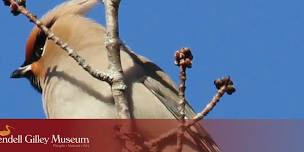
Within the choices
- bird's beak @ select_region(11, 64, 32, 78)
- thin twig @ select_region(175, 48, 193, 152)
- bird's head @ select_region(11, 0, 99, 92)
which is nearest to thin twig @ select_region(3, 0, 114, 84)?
thin twig @ select_region(175, 48, 193, 152)

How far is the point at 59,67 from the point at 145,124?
3.17 ft

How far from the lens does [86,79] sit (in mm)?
4484

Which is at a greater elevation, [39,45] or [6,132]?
[39,45]

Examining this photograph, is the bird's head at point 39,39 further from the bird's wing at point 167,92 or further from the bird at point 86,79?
the bird's wing at point 167,92

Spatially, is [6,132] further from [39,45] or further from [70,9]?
[70,9]

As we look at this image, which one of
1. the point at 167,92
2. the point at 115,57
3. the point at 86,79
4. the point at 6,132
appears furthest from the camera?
the point at 167,92

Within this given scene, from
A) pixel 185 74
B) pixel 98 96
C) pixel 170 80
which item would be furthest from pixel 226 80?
pixel 170 80

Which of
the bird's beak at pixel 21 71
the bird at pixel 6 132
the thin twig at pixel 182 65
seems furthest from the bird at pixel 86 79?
the thin twig at pixel 182 65

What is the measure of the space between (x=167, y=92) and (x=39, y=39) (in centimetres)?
98

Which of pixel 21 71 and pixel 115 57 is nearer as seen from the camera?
pixel 115 57

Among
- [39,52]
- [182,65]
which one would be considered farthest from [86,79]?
[182,65]

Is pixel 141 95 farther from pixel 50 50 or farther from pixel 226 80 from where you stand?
pixel 226 80

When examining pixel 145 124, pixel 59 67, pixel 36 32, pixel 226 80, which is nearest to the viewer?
pixel 226 80

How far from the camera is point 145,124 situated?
4066mm
